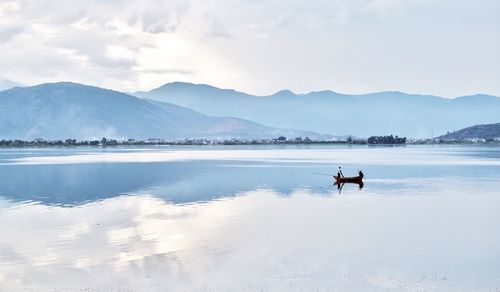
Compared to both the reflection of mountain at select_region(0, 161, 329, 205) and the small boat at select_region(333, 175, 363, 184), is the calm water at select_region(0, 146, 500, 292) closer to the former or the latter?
the reflection of mountain at select_region(0, 161, 329, 205)

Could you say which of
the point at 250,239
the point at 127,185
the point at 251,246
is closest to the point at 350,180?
the point at 127,185

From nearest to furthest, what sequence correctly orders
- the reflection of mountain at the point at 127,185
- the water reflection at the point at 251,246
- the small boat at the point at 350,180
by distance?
the water reflection at the point at 251,246
the reflection of mountain at the point at 127,185
the small boat at the point at 350,180

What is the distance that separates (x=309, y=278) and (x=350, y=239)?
8.52 m

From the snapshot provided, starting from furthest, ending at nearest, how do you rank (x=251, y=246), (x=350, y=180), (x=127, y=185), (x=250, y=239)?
(x=350, y=180) → (x=127, y=185) → (x=250, y=239) → (x=251, y=246)

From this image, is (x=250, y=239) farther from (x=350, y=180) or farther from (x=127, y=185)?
(x=350, y=180)

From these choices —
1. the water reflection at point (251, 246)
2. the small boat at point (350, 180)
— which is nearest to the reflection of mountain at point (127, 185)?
the small boat at point (350, 180)

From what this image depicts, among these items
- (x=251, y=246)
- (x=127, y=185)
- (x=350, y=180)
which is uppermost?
(x=350, y=180)

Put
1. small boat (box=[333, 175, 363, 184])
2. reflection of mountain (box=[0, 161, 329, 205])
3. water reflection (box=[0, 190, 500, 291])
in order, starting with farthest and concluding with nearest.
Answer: small boat (box=[333, 175, 363, 184])
reflection of mountain (box=[0, 161, 329, 205])
water reflection (box=[0, 190, 500, 291])

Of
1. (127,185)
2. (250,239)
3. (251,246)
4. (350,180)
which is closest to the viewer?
(251,246)

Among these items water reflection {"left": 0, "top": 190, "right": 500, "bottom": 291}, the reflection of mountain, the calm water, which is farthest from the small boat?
water reflection {"left": 0, "top": 190, "right": 500, "bottom": 291}

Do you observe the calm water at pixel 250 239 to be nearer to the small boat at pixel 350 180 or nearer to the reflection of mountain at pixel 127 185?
the reflection of mountain at pixel 127 185

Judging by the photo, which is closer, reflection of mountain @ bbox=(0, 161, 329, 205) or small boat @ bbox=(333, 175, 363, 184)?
→ reflection of mountain @ bbox=(0, 161, 329, 205)

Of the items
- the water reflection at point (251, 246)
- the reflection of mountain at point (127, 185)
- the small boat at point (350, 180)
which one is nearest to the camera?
the water reflection at point (251, 246)

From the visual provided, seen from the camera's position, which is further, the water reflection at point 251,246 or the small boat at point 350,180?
the small boat at point 350,180
